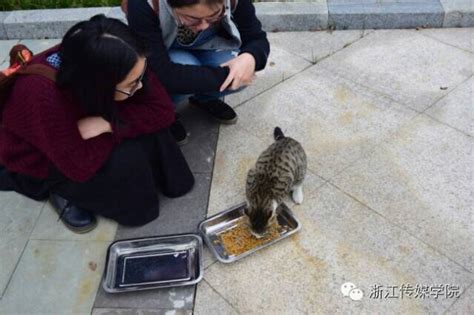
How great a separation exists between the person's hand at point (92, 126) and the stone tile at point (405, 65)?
2.44m

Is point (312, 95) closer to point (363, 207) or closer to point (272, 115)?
point (272, 115)

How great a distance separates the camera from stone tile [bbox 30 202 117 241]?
2.94 metres

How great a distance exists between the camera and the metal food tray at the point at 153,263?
260cm

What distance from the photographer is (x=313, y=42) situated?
4715 mm

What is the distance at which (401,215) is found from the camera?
9.74 feet

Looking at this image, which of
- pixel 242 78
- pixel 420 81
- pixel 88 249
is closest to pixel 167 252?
pixel 88 249

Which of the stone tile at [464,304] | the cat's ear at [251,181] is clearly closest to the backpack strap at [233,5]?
the cat's ear at [251,181]

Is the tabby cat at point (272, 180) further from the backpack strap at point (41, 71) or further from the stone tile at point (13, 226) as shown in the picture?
the stone tile at point (13, 226)

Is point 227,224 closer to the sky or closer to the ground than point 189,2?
closer to the ground

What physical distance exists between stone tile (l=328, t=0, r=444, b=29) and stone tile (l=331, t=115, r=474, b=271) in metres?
1.58

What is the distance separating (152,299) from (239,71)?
58.5 inches

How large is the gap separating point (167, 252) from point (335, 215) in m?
1.09

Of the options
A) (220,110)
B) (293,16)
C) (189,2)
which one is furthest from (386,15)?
(189,2)

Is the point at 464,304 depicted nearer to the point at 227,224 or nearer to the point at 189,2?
the point at 227,224
